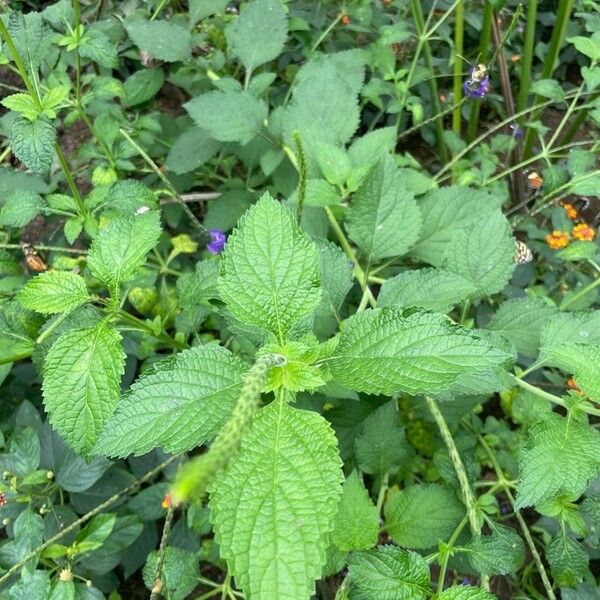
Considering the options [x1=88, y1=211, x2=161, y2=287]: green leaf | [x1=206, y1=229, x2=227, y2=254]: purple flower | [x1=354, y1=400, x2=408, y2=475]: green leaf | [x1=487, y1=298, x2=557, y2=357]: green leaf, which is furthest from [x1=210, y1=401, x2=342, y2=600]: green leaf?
[x1=206, y1=229, x2=227, y2=254]: purple flower

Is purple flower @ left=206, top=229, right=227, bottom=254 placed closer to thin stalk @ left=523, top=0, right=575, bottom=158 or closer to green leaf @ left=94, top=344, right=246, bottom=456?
green leaf @ left=94, top=344, right=246, bottom=456

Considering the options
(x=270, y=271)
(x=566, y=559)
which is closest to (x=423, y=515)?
(x=566, y=559)

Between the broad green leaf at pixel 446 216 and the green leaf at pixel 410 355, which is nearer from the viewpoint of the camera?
the green leaf at pixel 410 355

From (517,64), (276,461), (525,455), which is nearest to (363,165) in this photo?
(525,455)

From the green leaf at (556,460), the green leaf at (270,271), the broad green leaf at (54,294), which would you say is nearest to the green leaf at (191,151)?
the broad green leaf at (54,294)

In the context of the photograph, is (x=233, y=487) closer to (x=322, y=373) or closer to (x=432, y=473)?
(x=322, y=373)

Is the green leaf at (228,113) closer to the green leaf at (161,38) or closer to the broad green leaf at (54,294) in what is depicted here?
the green leaf at (161,38)
